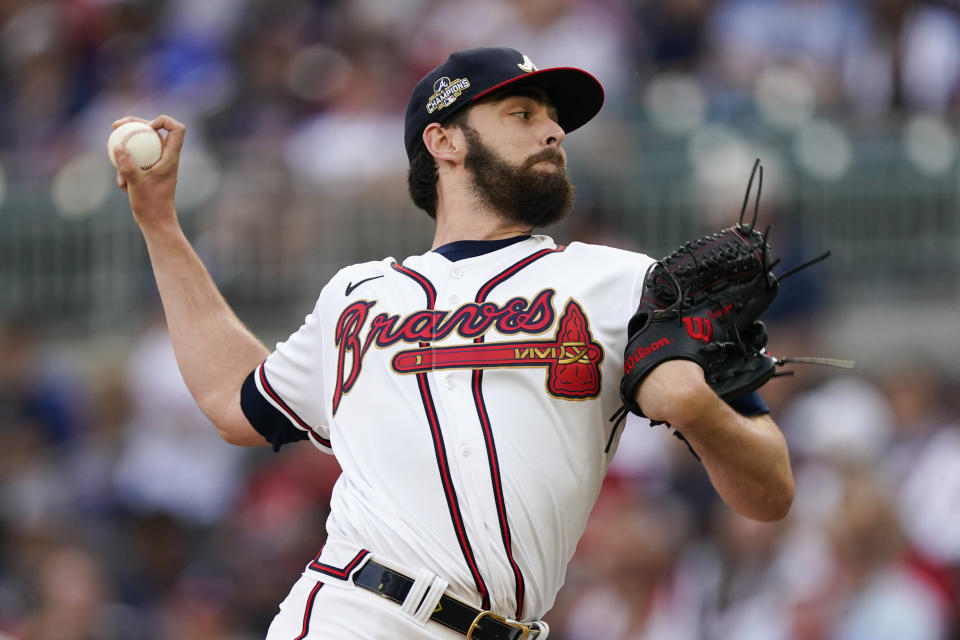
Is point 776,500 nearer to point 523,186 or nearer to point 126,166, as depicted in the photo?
point 523,186

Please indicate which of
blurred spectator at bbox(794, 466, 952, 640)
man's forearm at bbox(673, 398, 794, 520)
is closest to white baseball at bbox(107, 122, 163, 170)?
man's forearm at bbox(673, 398, 794, 520)

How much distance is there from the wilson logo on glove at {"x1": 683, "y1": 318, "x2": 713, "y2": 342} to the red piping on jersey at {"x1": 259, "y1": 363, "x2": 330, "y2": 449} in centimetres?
112

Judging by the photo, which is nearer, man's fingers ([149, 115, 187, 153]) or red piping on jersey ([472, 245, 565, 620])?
red piping on jersey ([472, 245, 565, 620])

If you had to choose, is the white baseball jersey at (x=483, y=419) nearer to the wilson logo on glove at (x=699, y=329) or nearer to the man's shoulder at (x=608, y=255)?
the man's shoulder at (x=608, y=255)

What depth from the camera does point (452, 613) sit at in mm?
3346

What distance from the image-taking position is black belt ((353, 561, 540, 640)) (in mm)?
3346

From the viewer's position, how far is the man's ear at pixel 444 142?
3.91 metres

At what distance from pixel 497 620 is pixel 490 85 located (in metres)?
1.34

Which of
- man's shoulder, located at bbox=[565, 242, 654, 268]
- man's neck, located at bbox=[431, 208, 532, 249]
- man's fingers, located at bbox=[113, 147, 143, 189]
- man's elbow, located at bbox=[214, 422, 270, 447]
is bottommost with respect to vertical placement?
man's elbow, located at bbox=[214, 422, 270, 447]

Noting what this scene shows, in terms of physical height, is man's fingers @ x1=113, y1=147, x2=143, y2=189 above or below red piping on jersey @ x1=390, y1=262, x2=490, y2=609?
above

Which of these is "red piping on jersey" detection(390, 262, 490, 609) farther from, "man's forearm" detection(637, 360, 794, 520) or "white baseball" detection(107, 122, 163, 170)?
"white baseball" detection(107, 122, 163, 170)

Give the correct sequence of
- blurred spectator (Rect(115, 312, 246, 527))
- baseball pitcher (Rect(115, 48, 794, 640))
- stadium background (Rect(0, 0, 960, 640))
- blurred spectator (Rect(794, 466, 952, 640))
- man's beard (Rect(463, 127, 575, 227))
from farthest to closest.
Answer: blurred spectator (Rect(115, 312, 246, 527)) → stadium background (Rect(0, 0, 960, 640)) → blurred spectator (Rect(794, 466, 952, 640)) → man's beard (Rect(463, 127, 575, 227)) → baseball pitcher (Rect(115, 48, 794, 640))

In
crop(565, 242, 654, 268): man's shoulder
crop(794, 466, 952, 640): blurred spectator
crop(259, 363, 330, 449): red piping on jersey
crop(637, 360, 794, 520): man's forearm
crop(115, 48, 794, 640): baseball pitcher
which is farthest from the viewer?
crop(794, 466, 952, 640): blurred spectator

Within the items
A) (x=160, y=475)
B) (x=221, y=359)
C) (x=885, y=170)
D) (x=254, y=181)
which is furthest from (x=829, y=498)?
(x=254, y=181)
